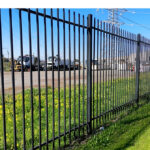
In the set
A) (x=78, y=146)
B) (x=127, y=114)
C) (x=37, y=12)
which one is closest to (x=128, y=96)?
(x=127, y=114)

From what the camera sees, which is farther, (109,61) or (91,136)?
(109,61)

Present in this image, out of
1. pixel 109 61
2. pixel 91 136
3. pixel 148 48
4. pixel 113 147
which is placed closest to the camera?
pixel 113 147

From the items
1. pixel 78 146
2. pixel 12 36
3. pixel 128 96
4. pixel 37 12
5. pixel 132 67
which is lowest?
pixel 78 146

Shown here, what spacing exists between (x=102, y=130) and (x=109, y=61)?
159 cm

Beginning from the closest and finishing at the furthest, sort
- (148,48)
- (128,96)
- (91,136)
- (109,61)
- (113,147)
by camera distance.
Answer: (113,147) → (91,136) → (109,61) → (128,96) → (148,48)

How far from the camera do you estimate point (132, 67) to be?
5.90m

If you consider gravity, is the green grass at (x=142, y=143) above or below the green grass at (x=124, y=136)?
below

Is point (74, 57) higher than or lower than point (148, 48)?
lower

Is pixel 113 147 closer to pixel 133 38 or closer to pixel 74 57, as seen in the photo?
pixel 74 57

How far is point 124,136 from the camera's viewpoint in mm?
3500

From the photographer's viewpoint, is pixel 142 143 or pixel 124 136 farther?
A: pixel 124 136

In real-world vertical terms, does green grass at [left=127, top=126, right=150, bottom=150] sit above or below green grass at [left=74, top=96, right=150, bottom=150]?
below

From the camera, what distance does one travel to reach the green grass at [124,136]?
312cm

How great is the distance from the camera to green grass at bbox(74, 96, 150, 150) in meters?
3.12
